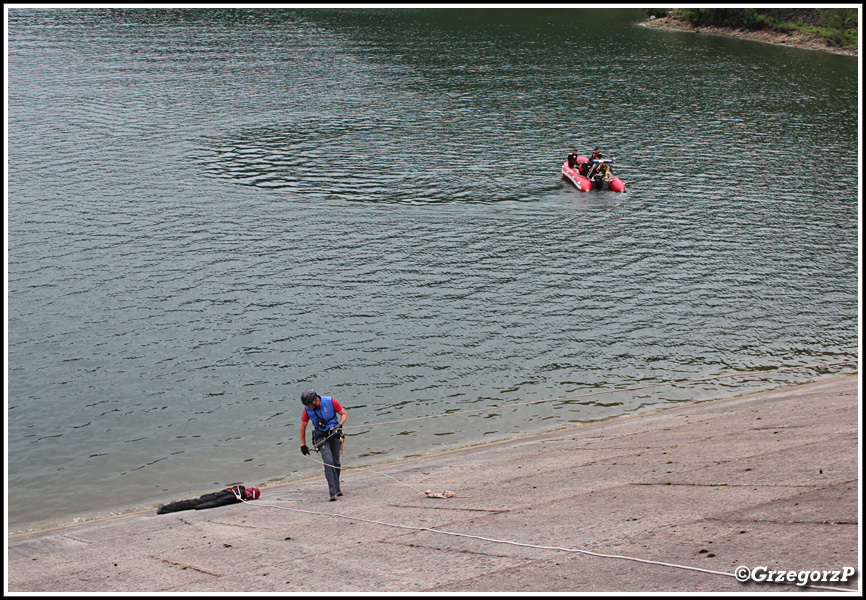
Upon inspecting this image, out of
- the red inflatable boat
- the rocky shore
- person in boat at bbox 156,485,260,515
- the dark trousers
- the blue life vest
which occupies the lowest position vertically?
person in boat at bbox 156,485,260,515

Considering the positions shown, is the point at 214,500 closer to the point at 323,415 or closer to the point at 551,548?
the point at 323,415

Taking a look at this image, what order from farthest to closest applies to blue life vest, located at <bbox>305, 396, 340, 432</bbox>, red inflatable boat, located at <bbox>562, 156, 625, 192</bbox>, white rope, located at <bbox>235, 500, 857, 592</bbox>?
red inflatable boat, located at <bbox>562, 156, 625, 192</bbox>, blue life vest, located at <bbox>305, 396, 340, 432</bbox>, white rope, located at <bbox>235, 500, 857, 592</bbox>

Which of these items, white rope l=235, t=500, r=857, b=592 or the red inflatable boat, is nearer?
white rope l=235, t=500, r=857, b=592

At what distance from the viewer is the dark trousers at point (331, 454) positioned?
45.5ft

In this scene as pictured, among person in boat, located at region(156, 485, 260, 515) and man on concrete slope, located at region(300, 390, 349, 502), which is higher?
man on concrete slope, located at region(300, 390, 349, 502)

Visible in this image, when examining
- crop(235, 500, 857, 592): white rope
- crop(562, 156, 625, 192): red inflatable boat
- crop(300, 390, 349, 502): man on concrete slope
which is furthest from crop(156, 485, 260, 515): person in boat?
crop(562, 156, 625, 192): red inflatable boat

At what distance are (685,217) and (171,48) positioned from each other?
2341 inches

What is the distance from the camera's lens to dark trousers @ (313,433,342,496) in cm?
1388

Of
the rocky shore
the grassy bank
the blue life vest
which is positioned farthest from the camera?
the rocky shore

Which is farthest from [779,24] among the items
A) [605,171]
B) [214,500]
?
[214,500]

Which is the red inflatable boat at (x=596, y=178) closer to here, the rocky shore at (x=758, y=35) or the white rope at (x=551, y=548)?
the white rope at (x=551, y=548)

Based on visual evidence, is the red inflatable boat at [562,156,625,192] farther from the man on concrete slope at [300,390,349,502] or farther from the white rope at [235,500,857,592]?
the white rope at [235,500,857,592]

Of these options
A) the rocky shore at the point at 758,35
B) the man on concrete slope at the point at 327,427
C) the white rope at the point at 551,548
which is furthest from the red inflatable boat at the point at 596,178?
the rocky shore at the point at 758,35

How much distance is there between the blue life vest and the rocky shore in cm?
8641
